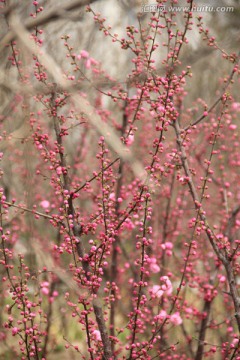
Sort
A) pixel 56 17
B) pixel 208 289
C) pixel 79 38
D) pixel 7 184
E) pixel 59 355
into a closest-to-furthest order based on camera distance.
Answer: pixel 56 17 < pixel 208 289 < pixel 7 184 < pixel 79 38 < pixel 59 355

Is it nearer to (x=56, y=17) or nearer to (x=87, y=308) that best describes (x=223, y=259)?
(x=87, y=308)

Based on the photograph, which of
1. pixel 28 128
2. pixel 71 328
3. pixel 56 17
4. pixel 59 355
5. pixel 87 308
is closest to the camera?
pixel 56 17

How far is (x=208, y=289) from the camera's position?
15.6 ft

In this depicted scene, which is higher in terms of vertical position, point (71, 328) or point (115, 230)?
point (71, 328)

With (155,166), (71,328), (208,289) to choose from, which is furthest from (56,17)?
(71,328)

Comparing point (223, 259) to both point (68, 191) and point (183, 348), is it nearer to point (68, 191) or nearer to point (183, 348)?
point (68, 191)

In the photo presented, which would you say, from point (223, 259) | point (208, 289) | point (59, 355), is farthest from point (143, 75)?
point (59, 355)

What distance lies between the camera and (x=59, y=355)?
802 cm

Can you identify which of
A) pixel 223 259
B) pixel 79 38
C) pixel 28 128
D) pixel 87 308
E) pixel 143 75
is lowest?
pixel 87 308

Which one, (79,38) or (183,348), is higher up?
(79,38)

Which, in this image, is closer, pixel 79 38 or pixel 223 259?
pixel 223 259

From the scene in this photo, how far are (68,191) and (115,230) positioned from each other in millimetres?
404

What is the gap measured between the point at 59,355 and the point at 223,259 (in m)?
5.10

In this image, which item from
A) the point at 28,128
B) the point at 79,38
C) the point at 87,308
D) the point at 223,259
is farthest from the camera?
the point at 79,38
